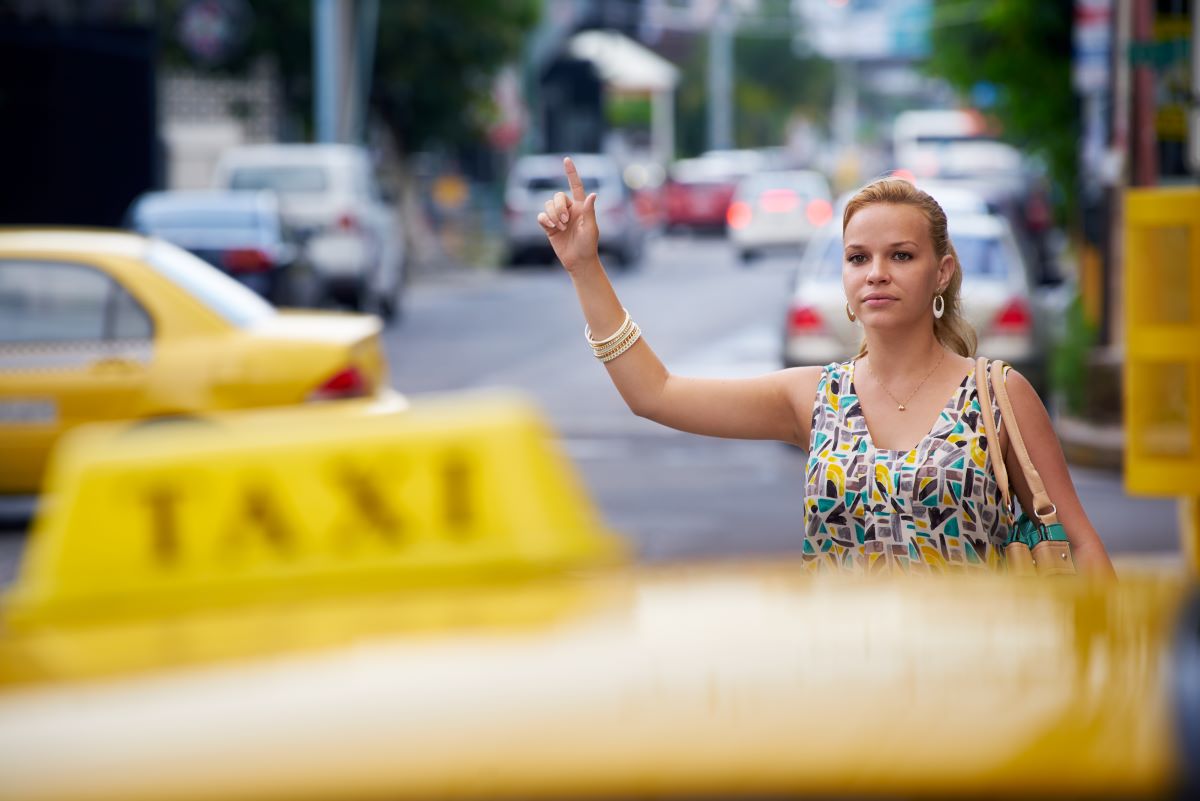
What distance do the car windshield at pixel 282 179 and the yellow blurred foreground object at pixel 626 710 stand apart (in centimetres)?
2267

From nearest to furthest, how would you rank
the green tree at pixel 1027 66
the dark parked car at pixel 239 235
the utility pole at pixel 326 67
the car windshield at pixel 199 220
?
the dark parked car at pixel 239 235 < the car windshield at pixel 199 220 < the green tree at pixel 1027 66 < the utility pole at pixel 326 67

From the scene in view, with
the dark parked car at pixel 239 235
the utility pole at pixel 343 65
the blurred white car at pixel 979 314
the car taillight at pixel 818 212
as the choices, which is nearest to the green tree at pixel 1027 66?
the blurred white car at pixel 979 314

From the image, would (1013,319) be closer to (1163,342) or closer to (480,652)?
(1163,342)

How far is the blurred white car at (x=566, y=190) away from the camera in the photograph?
112 ft

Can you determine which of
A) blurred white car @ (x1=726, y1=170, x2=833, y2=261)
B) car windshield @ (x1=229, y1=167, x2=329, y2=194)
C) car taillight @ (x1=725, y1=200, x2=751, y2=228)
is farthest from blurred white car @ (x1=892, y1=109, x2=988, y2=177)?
car windshield @ (x1=229, y1=167, x2=329, y2=194)

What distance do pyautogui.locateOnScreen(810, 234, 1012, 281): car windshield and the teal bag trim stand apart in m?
10.3

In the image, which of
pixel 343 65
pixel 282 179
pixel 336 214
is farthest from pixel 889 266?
pixel 343 65

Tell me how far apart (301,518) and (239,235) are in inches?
685

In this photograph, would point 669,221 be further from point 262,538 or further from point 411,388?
point 262,538

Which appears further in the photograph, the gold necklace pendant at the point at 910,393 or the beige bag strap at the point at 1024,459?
the gold necklace pendant at the point at 910,393

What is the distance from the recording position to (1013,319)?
44.0 ft

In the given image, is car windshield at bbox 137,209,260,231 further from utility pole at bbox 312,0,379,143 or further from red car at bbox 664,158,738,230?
red car at bbox 664,158,738,230

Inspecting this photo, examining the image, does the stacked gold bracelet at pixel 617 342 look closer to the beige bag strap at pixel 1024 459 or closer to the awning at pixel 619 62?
the beige bag strap at pixel 1024 459

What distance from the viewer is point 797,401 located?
349 centimetres
